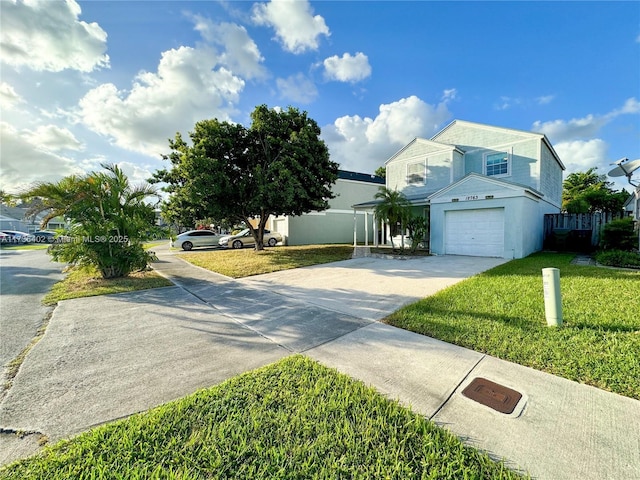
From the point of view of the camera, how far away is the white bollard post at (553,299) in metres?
3.76

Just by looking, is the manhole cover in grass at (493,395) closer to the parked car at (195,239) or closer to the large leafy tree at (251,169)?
the large leafy tree at (251,169)

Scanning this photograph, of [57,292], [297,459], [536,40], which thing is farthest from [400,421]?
[536,40]

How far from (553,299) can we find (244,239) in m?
17.7

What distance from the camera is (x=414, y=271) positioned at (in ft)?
28.2

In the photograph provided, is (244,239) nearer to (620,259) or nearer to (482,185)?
(482,185)

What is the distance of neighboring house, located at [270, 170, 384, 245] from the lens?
19.6 m

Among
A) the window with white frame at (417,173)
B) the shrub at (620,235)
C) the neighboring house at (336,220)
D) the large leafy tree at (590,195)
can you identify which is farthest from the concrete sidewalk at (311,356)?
the large leafy tree at (590,195)

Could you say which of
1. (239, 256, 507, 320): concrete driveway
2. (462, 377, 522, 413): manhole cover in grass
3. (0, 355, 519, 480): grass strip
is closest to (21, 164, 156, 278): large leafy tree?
(239, 256, 507, 320): concrete driveway

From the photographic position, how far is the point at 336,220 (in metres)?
21.5

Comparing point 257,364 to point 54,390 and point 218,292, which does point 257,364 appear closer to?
point 54,390

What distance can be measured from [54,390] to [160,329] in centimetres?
158

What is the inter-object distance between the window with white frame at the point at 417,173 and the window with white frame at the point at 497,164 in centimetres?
311

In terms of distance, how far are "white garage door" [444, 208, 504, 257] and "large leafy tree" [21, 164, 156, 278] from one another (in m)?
12.4

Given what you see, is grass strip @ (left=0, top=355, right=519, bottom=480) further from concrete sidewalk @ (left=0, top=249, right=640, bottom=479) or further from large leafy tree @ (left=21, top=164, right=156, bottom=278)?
large leafy tree @ (left=21, top=164, right=156, bottom=278)
